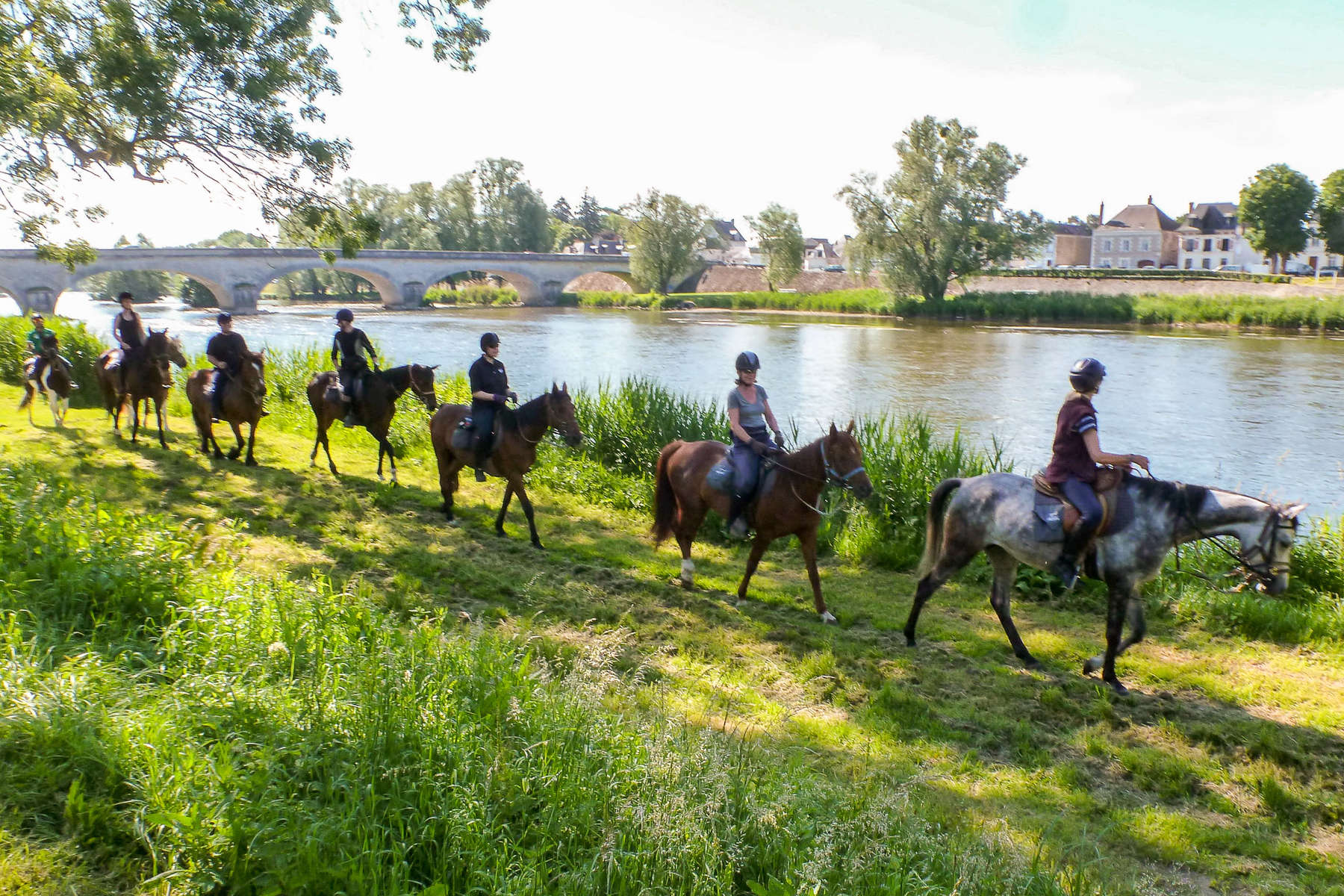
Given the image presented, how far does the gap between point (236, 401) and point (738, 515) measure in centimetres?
796

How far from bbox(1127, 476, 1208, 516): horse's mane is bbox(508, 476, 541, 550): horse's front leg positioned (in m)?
5.89

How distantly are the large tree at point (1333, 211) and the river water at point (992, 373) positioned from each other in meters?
32.7

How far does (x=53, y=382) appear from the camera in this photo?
15.3m

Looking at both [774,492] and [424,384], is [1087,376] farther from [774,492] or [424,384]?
[424,384]

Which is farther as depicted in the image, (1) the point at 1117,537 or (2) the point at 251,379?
(2) the point at 251,379

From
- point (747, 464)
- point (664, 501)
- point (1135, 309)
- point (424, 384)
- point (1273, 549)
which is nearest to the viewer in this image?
point (1273, 549)

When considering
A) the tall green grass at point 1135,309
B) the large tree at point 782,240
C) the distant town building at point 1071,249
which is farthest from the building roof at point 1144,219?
the tall green grass at point 1135,309

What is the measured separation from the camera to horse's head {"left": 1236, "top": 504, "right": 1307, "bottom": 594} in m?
6.45

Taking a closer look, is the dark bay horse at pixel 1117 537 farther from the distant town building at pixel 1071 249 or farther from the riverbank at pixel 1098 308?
the distant town building at pixel 1071 249

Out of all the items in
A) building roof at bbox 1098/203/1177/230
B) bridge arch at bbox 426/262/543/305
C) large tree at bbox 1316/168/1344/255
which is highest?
building roof at bbox 1098/203/1177/230

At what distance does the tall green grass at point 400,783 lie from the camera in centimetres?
351

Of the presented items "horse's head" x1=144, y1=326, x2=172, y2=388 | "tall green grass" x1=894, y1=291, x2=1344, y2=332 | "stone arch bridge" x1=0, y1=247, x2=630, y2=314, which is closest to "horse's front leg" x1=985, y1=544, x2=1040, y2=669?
"horse's head" x1=144, y1=326, x2=172, y2=388

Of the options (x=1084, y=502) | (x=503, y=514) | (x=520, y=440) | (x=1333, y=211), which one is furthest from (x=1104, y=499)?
(x=1333, y=211)

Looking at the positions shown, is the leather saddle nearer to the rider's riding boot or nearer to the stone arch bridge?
the rider's riding boot
